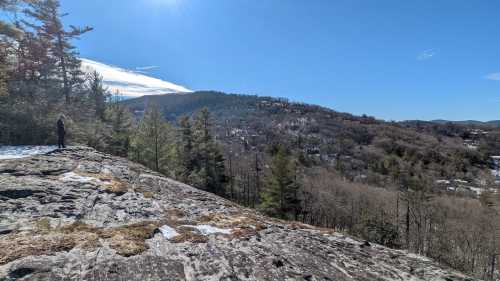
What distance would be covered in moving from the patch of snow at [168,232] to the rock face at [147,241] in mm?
20

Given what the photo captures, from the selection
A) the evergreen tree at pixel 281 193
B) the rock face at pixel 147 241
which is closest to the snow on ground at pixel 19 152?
the rock face at pixel 147 241

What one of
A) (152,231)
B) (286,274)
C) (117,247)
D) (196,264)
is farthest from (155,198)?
(286,274)

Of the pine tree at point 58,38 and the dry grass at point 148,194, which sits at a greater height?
the pine tree at point 58,38

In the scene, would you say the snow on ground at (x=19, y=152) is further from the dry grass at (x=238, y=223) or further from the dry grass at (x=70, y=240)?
the dry grass at (x=238, y=223)

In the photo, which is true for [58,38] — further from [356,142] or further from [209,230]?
[356,142]

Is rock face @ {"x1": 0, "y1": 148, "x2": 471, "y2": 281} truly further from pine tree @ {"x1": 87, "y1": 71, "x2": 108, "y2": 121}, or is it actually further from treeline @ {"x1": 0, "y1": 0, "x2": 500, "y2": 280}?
pine tree @ {"x1": 87, "y1": 71, "x2": 108, "y2": 121}

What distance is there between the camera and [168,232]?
553cm

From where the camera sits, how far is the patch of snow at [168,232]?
538 cm

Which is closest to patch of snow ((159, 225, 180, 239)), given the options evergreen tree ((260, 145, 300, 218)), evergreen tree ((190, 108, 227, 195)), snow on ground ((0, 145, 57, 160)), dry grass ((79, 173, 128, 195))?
dry grass ((79, 173, 128, 195))

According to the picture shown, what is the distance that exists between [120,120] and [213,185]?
1110cm

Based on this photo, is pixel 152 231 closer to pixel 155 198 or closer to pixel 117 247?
pixel 117 247

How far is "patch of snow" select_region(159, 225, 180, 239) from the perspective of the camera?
538 centimetres

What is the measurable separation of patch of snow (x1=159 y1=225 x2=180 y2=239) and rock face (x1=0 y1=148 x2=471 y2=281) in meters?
0.02

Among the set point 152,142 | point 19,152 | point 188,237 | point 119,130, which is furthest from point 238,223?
point 119,130
